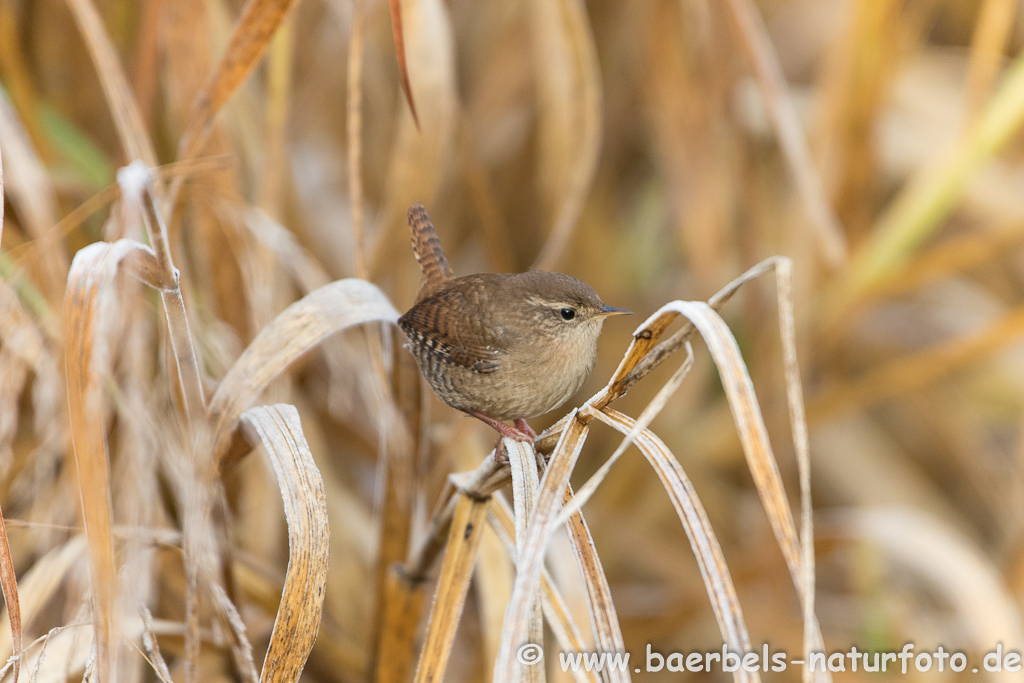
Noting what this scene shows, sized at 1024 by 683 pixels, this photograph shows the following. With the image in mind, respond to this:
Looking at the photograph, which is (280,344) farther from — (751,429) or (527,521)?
(751,429)

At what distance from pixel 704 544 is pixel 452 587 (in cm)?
42

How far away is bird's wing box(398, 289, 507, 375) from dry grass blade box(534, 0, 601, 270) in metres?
0.47

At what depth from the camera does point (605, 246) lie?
2.64 meters

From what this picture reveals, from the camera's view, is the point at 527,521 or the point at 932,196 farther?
the point at 932,196

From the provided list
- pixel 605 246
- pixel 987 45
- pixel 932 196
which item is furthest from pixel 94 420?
pixel 987 45

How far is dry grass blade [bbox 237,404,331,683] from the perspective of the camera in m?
1.04

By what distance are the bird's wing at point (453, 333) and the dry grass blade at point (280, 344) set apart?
74 millimetres

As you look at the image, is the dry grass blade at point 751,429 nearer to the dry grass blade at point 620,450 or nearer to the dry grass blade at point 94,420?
the dry grass blade at point 620,450

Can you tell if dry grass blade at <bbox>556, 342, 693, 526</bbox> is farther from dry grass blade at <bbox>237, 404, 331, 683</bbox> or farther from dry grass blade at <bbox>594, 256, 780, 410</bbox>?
dry grass blade at <bbox>237, 404, 331, 683</bbox>

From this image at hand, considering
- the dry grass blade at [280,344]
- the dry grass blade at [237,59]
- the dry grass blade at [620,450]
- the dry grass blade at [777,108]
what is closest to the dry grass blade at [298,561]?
the dry grass blade at [280,344]

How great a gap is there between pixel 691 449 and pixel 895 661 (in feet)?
2.61

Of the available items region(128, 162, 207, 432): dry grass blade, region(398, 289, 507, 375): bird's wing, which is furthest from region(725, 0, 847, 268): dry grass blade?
region(128, 162, 207, 432): dry grass blade

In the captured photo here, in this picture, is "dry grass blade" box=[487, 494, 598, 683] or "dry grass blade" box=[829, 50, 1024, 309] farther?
"dry grass blade" box=[829, 50, 1024, 309]

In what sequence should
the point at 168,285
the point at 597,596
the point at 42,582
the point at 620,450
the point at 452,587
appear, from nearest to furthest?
the point at 620,450, the point at 597,596, the point at 168,285, the point at 452,587, the point at 42,582
